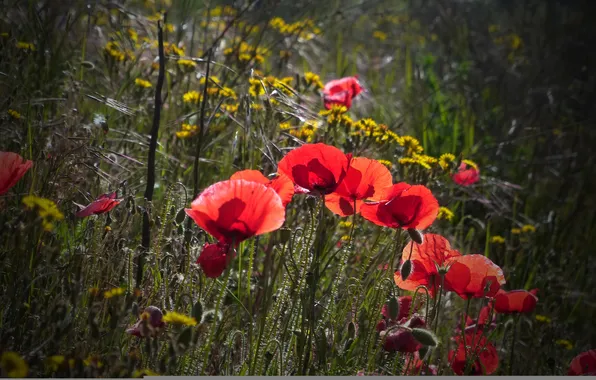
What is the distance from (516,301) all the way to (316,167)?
65 centimetres

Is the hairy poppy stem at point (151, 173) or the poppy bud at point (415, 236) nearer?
the poppy bud at point (415, 236)

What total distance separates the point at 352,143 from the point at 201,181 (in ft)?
1.81

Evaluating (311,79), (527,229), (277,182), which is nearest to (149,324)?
(277,182)

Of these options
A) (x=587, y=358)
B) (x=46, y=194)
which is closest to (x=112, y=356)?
(x=46, y=194)

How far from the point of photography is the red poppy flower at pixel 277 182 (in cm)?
151

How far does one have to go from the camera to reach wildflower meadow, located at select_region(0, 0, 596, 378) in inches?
60.9

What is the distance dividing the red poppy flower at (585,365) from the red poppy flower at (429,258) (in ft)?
1.25

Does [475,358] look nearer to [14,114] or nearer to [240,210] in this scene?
[240,210]

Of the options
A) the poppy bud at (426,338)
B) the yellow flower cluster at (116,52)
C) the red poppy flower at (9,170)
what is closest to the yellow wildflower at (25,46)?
the yellow flower cluster at (116,52)

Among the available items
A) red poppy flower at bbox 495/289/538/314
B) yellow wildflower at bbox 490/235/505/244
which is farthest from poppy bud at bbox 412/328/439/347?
yellow wildflower at bbox 490/235/505/244

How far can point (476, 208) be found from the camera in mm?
3293

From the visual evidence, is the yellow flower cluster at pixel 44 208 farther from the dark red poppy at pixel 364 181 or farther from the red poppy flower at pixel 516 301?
the red poppy flower at pixel 516 301

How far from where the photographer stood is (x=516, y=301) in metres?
1.85

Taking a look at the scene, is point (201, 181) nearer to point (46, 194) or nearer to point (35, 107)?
point (35, 107)
